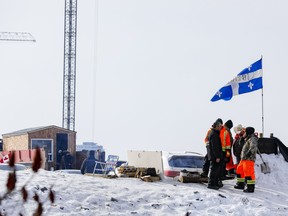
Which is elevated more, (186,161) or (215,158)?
(215,158)

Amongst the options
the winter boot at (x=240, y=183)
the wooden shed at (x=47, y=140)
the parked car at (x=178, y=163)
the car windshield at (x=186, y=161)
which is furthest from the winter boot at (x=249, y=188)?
the wooden shed at (x=47, y=140)

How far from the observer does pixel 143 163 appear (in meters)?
17.0

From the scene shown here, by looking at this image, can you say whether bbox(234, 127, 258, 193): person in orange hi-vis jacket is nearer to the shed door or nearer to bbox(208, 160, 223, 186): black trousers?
bbox(208, 160, 223, 186): black trousers

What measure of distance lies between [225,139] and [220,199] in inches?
91.2

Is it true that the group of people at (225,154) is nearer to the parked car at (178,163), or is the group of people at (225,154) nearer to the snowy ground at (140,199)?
the snowy ground at (140,199)

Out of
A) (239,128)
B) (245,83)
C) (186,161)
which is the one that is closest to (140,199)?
(186,161)

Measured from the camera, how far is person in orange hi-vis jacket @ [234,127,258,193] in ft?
45.6

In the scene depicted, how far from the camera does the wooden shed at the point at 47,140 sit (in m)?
35.4

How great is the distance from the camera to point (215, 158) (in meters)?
14.0

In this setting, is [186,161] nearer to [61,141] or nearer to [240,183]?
[240,183]

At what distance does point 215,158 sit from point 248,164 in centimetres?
83

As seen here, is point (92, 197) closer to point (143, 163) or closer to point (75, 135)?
point (143, 163)

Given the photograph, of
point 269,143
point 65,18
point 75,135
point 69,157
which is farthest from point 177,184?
point 65,18

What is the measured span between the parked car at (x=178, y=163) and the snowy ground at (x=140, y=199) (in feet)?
1.37
